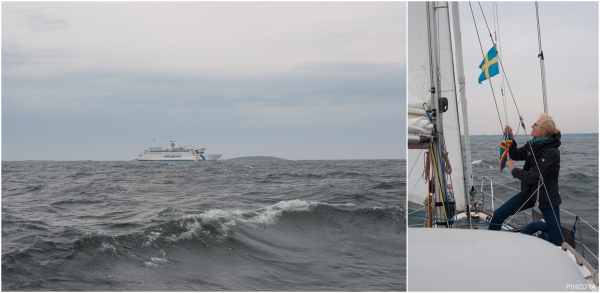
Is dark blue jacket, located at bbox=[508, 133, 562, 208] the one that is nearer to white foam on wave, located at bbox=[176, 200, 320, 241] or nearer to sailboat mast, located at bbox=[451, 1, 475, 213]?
sailboat mast, located at bbox=[451, 1, 475, 213]

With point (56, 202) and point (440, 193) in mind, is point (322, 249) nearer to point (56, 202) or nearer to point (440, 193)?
point (440, 193)

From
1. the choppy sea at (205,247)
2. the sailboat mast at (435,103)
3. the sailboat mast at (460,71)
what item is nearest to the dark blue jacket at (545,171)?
the sailboat mast at (435,103)

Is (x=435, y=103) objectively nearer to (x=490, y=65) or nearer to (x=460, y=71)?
(x=490, y=65)

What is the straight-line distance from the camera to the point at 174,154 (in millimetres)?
85438

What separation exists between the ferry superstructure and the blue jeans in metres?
83.2

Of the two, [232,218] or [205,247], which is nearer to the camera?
[205,247]

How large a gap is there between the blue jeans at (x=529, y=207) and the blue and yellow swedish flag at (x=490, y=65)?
160 centimetres

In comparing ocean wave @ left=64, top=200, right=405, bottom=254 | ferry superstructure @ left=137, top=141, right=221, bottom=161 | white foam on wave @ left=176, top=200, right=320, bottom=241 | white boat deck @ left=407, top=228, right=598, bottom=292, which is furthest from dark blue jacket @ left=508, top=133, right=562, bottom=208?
ferry superstructure @ left=137, top=141, right=221, bottom=161

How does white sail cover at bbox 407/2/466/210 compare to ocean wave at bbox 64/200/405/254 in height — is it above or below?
above

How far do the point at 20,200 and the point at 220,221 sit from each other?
7707 millimetres

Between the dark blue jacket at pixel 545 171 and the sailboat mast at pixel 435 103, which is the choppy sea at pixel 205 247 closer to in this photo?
the sailboat mast at pixel 435 103

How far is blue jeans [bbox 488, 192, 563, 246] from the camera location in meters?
3.59

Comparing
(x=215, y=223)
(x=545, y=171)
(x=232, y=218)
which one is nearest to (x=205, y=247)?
(x=215, y=223)

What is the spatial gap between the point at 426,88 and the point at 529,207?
4.00 ft
